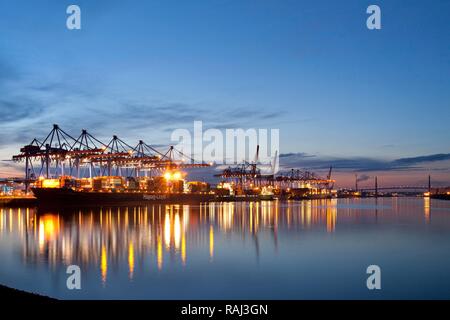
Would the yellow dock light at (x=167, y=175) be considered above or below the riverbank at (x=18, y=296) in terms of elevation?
below

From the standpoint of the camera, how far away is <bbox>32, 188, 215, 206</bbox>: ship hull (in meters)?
58.0

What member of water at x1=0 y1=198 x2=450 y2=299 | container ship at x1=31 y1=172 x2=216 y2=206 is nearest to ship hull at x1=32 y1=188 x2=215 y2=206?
container ship at x1=31 y1=172 x2=216 y2=206

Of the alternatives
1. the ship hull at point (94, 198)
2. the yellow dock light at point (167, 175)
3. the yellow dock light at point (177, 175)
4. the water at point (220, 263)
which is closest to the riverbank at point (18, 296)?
the water at point (220, 263)

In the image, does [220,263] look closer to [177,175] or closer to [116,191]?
[116,191]

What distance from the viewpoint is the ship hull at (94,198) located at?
5800 centimetres

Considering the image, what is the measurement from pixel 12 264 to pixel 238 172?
11180 centimetres

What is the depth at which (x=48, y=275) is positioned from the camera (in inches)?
507

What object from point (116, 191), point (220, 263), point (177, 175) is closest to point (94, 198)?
point (116, 191)

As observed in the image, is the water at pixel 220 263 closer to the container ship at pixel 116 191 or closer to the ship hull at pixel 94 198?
the ship hull at pixel 94 198

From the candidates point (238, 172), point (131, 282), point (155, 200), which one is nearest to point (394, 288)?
point (131, 282)

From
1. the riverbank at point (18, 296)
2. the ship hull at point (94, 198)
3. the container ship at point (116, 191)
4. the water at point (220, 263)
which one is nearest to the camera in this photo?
the riverbank at point (18, 296)

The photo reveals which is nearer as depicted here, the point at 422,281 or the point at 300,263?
the point at 422,281

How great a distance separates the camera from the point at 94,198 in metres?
63.5
